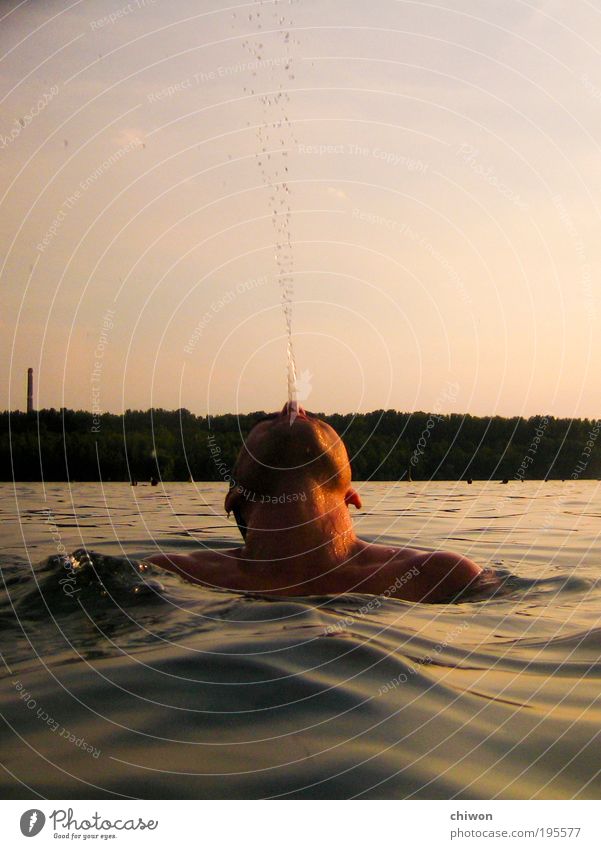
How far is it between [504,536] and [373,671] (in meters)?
4.48

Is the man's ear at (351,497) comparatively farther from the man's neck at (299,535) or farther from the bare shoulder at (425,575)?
the bare shoulder at (425,575)

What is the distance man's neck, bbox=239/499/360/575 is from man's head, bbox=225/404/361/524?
0.04m

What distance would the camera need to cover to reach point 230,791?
169 centimetres

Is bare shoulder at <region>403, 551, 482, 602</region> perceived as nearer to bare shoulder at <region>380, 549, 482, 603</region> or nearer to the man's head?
bare shoulder at <region>380, 549, 482, 603</region>

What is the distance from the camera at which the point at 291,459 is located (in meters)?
3.15

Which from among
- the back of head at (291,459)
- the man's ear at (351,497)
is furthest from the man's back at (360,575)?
the back of head at (291,459)

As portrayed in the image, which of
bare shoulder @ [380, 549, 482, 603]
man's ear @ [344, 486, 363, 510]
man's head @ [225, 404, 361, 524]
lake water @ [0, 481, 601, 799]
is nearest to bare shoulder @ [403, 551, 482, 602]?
bare shoulder @ [380, 549, 482, 603]

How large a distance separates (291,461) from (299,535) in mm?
285

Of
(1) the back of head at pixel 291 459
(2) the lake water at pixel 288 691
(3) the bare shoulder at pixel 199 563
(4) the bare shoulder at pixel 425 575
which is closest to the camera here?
(2) the lake water at pixel 288 691

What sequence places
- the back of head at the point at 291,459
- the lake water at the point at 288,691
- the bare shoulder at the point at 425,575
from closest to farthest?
the lake water at the point at 288,691
the back of head at the point at 291,459
the bare shoulder at the point at 425,575

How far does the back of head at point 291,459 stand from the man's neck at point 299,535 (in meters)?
0.06

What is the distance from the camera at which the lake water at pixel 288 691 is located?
176cm

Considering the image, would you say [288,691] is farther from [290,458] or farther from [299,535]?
[290,458]

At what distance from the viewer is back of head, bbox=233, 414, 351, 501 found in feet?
10.3
